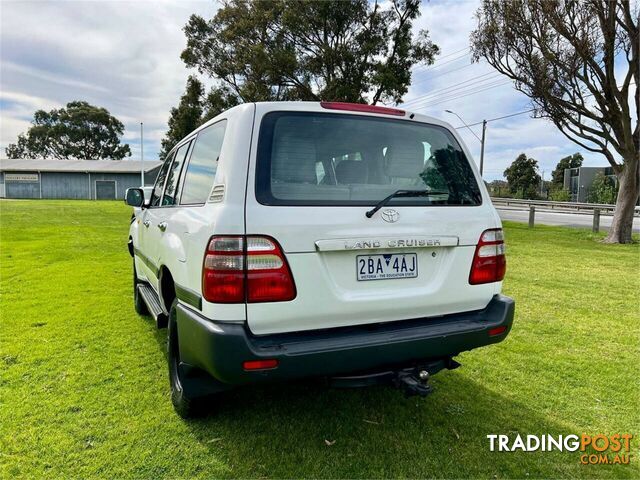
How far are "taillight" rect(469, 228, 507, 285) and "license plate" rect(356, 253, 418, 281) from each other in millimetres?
442

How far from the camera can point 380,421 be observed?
2826mm

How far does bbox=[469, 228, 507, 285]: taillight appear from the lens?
101 inches

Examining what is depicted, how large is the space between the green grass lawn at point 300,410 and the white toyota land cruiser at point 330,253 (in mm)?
422

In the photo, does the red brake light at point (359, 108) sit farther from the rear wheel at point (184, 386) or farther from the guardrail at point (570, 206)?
the guardrail at point (570, 206)

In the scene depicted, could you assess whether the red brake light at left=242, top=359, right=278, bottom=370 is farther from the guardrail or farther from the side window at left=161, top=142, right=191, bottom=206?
the guardrail

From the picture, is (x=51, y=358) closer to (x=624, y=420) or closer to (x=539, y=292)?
(x=624, y=420)

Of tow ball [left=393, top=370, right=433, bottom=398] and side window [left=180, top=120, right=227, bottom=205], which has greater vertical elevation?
side window [left=180, top=120, right=227, bottom=205]

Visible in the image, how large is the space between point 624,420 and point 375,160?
2463 millimetres

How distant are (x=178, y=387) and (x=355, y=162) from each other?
1.86 metres

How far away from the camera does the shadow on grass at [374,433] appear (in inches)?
93.6

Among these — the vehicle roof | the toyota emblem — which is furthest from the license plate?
the vehicle roof

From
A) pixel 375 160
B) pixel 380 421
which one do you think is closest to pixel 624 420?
pixel 380 421

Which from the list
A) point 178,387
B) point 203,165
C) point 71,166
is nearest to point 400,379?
point 178,387

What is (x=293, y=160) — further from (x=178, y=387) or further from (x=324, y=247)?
(x=178, y=387)
